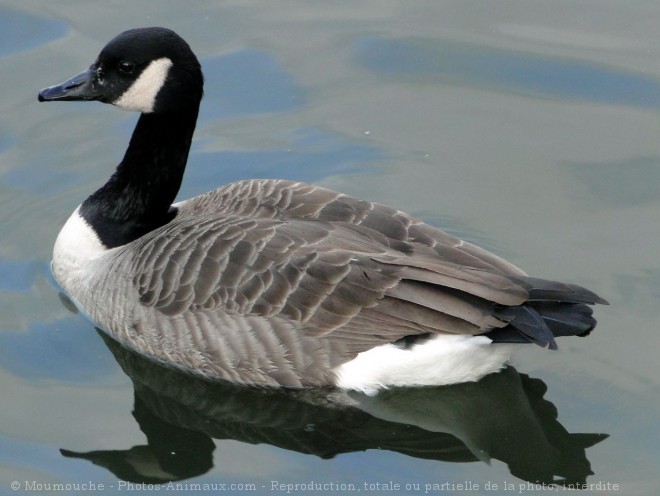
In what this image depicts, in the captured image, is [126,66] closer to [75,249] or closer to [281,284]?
[75,249]

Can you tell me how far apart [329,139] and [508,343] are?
11.8 ft

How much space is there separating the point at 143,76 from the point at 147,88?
0.28ft

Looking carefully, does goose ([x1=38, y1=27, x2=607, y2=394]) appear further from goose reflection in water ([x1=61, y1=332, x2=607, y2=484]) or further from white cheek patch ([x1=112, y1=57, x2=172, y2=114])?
goose reflection in water ([x1=61, y1=332, x2=607, y2=484])

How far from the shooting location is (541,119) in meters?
10.0

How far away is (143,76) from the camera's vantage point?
24.3 ft

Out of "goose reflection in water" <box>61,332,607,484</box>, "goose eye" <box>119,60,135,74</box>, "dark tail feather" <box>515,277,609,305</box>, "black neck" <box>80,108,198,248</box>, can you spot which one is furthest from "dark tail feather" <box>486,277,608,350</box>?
"goose eye" <box>119,60,135,74</box>

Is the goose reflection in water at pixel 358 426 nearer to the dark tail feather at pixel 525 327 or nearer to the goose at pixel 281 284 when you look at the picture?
the goose at pixel 281 284

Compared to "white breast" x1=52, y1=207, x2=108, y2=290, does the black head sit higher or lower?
higher

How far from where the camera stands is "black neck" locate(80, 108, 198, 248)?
7660 millimetres

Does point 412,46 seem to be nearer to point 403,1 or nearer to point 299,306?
point 403,1

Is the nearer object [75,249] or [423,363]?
[423,363]

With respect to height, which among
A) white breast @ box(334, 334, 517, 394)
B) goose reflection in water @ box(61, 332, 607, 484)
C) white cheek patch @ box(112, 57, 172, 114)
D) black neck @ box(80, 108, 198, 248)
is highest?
white cheek patch @ box(112, 57, 172, 114)

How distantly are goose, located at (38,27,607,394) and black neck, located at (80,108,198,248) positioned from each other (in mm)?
14

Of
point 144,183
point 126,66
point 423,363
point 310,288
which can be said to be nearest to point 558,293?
point 423,363
